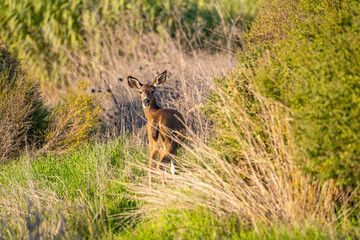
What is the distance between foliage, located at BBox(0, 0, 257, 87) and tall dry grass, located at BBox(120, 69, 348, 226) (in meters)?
9.57

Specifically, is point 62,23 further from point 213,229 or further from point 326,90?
point 326,90

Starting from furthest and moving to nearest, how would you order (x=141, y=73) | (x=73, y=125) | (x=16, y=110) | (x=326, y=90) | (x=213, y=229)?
(x=141, y=73), (x=73, y=125), (x=16, y=110), (x=213, y=229), (x=326, y=90)

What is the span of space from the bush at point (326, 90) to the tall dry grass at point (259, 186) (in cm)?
19

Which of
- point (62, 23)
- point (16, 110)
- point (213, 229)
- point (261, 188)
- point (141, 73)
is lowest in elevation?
point (141, 73)

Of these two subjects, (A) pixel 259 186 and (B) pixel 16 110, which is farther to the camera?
(B) pixel 16 110

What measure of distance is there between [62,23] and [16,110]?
749 cm

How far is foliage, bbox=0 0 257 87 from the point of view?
14094 millimetres

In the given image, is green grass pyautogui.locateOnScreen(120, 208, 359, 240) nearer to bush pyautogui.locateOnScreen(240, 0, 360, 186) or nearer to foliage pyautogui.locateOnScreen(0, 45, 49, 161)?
bush pyautogui.locateOnScreen(240, 0, 360, 186)

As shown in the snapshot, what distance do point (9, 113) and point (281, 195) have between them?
4860mm

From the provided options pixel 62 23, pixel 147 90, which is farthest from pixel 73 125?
pixel 62 23

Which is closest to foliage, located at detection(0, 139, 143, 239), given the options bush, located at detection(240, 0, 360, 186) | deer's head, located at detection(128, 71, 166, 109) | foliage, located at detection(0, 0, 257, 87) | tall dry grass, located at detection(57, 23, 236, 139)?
deer's head, located at detection(128, 71, 166, 109)

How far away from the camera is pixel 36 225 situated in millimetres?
4508

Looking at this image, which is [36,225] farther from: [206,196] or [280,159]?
[280,159]

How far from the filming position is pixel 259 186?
14.6 feet
